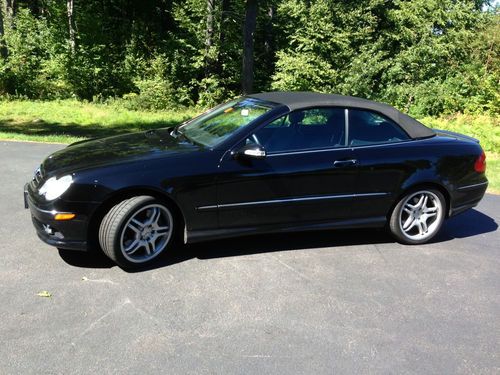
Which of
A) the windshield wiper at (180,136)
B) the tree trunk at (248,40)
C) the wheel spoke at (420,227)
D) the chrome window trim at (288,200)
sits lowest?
the wheel spoke at (420,227)

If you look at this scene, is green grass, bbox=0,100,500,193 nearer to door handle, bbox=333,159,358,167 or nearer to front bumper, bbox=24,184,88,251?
door handle, bbox=333,159,358,167

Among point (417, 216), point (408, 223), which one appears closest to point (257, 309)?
point (408, 223)

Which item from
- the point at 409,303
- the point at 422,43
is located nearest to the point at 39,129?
the point at 409,303

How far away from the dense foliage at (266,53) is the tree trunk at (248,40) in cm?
4

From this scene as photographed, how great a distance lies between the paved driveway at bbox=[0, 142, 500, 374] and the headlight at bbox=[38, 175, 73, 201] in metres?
0.63

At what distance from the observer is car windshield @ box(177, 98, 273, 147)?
15.5 ft

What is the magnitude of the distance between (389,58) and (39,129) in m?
14.0

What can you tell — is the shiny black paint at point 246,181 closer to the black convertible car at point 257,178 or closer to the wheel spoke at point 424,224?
the black convertible car at point 257,178

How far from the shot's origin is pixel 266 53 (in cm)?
2297

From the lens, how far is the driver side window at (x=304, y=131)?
4.63 metres

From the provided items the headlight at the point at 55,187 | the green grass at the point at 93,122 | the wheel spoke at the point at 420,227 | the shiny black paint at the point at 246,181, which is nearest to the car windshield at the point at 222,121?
the shiny black paint at the point at 246,181

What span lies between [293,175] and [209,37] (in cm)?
1735

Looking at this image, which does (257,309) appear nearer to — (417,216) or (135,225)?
(135,225)

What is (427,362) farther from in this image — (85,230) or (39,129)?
(39,129)
